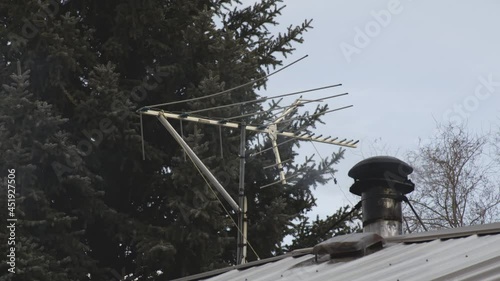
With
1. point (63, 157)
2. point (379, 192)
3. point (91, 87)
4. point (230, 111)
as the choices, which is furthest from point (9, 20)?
point (379, 192)

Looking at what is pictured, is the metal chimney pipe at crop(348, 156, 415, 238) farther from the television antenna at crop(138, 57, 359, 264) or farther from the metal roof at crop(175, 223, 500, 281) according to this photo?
the television antenna at crop(138, 57, 359, 264)

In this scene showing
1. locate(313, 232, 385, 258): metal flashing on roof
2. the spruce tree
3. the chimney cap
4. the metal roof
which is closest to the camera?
the metal roof

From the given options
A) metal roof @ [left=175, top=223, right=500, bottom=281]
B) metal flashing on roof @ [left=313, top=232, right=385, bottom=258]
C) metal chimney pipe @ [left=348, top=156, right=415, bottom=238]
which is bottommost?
metal roof @ [left=175, top=223, right=500, bottom=281]

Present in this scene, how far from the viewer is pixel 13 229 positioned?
42.7ft

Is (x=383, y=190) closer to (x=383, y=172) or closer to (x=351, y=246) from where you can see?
(x=383, y=172)

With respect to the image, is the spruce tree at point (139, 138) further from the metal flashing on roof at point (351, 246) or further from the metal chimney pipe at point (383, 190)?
the metal flashing on roof at point (351, 246)

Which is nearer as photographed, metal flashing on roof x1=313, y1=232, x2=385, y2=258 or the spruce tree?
metal flashing on roof x1=313, y1=232, x2=385, y2=258

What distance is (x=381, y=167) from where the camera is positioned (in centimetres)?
796

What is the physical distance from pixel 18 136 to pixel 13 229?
1316 millimetres

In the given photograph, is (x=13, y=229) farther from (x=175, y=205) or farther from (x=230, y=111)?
(x=230, y=111)

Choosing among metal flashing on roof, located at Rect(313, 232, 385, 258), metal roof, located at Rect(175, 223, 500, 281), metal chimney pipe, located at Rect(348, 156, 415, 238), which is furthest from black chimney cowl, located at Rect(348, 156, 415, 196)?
metal flashing on roof, located at Rect(313, 232, 385, 258)

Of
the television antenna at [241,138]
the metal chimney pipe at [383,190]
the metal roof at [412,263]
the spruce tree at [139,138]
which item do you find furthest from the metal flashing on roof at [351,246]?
the spruce tree at [139,138]

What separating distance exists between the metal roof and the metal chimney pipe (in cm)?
91

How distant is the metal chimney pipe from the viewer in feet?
26.2
